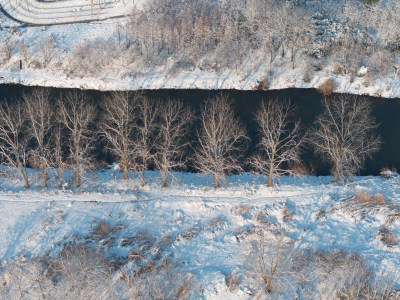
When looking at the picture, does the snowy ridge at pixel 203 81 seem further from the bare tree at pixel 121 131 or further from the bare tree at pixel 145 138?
the bare tree at pixel 121 131

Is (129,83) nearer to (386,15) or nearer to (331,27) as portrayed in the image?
(331,27)

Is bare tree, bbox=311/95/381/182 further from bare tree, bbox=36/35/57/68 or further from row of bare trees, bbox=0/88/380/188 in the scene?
bare tree, bbox=36/35/57/68

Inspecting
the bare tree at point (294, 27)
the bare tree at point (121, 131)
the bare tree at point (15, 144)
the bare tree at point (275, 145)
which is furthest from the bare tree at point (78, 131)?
the bare tree at point (294, 27)

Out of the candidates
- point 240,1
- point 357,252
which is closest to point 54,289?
point 357,252

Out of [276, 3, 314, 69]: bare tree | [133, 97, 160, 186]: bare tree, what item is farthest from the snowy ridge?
[133, 97, 160, 186]: bare tree

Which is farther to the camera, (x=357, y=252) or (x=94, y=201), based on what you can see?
(x=94, y=201)

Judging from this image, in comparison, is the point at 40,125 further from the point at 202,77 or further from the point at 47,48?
the point at 47,48
